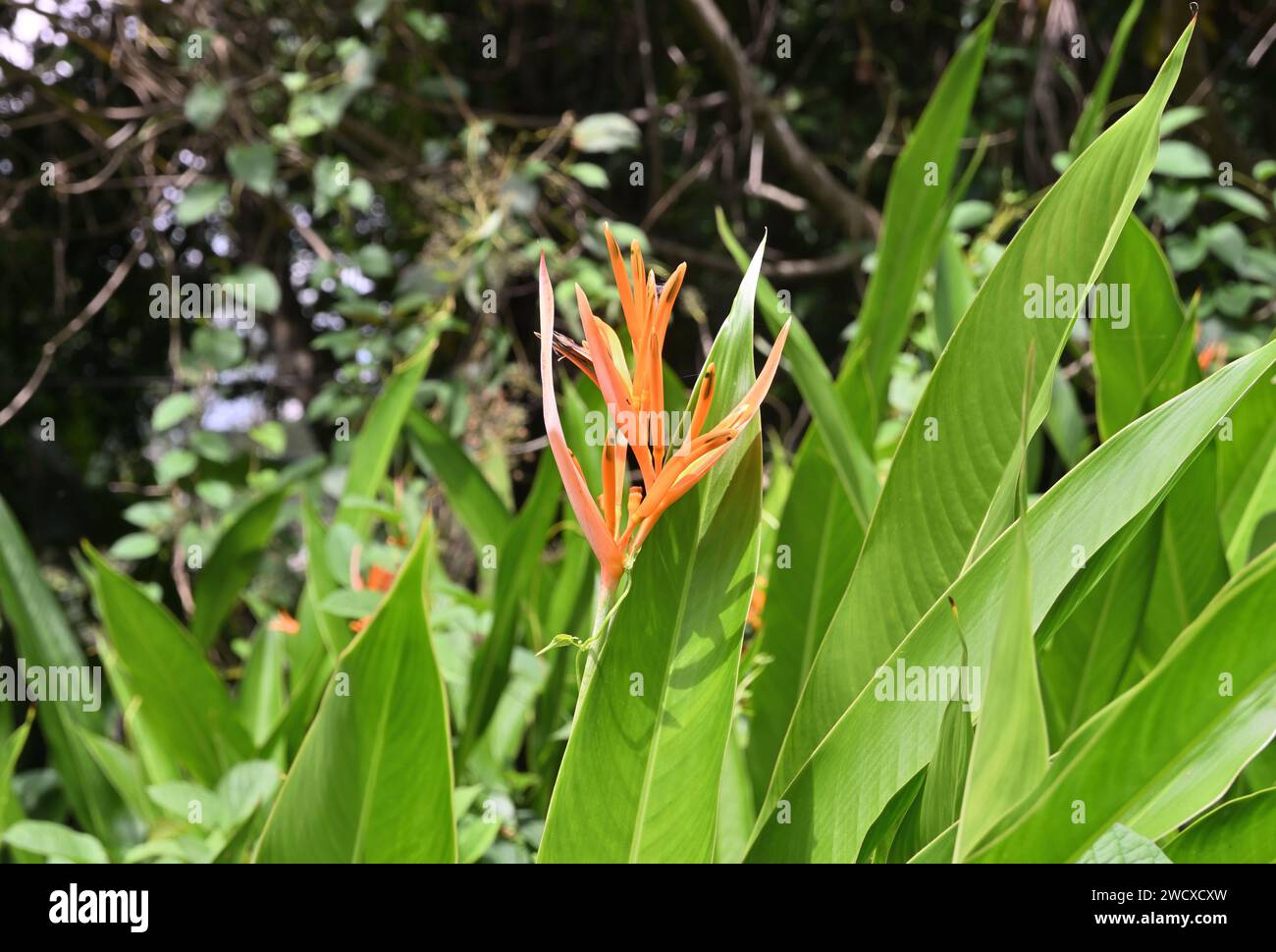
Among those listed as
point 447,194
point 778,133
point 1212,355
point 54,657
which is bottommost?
point 54,657

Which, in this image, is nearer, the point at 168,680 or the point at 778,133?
the point at 168,680

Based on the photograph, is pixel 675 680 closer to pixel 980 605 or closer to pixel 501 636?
pixel 980 605

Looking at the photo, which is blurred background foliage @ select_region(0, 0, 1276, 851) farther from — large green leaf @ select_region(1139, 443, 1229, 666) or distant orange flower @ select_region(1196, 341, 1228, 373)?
large green leaf @ select_region(1139, 443, 1229, 666)

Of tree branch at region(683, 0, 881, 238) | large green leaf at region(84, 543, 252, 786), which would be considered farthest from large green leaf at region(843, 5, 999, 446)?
tree branch at region(683, 0, 881, 238)

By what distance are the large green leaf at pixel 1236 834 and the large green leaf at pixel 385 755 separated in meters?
0.28

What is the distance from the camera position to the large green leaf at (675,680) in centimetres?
35

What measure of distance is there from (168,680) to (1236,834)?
80 cm

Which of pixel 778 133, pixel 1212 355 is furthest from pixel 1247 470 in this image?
pixel 778 133

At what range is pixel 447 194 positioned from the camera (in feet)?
5.08

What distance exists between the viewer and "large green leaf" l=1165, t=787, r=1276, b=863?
36 cm

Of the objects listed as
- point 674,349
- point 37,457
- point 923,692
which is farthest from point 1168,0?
point 37,457

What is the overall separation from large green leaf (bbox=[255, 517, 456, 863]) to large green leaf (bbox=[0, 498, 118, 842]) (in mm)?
644

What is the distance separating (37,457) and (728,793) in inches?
76.3

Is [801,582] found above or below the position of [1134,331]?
below
